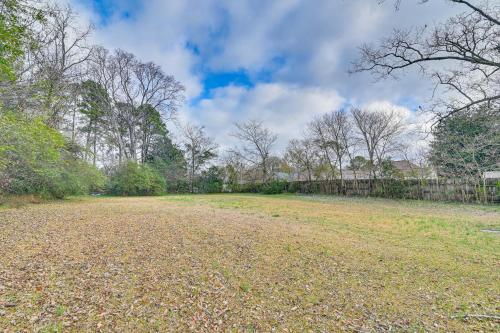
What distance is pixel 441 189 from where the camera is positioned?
44.8 feet

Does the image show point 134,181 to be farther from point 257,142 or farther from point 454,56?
point 454,56

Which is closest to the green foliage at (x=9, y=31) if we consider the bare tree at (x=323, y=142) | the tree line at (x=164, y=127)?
the tree line at (x=164, y=127)

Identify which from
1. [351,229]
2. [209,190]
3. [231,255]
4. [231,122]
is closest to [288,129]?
[231,122]

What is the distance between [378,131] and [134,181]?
19.5 meters

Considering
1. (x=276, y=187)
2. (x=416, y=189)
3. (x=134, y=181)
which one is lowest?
(x=416, y=189)

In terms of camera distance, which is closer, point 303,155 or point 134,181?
point 134,181

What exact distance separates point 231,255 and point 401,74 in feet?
16.7

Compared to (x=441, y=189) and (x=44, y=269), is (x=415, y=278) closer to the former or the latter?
(x=44, y=269)

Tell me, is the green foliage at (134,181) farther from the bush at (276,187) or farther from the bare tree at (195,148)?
the bush at (276,187)

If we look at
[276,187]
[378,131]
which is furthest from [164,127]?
[378,131]

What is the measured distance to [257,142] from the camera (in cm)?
2480

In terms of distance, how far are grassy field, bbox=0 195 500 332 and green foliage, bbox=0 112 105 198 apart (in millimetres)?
2091

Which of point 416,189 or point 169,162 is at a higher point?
point 169,162

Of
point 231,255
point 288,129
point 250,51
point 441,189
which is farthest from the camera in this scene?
point 288,129
